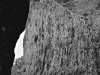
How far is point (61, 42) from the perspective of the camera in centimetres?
2875

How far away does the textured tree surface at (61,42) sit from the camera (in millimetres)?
24750

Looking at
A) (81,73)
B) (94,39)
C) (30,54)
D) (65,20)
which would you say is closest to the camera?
(81,73)

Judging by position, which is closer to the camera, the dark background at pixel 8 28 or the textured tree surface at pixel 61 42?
the dark background at pixel 8 28

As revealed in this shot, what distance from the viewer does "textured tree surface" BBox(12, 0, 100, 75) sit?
24750 millimetres

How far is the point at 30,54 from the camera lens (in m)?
33.5

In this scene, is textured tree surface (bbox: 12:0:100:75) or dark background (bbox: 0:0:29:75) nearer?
dark background (bbox: 0:0:29:75)

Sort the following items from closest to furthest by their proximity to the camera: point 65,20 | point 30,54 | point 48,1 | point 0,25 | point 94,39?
point 0,25
point 94,39
point 65,20
point 30,54
point 48,1

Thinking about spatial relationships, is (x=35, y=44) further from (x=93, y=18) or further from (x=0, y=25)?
(x=0, y=25)

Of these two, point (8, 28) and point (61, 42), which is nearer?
point (8, 28)

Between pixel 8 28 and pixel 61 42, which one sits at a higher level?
pixel 61 42

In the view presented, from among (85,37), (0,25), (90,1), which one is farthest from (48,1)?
(0,25)

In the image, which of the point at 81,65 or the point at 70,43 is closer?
the point at 81,65

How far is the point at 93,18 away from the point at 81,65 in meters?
7.72

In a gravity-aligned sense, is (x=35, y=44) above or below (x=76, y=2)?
below
